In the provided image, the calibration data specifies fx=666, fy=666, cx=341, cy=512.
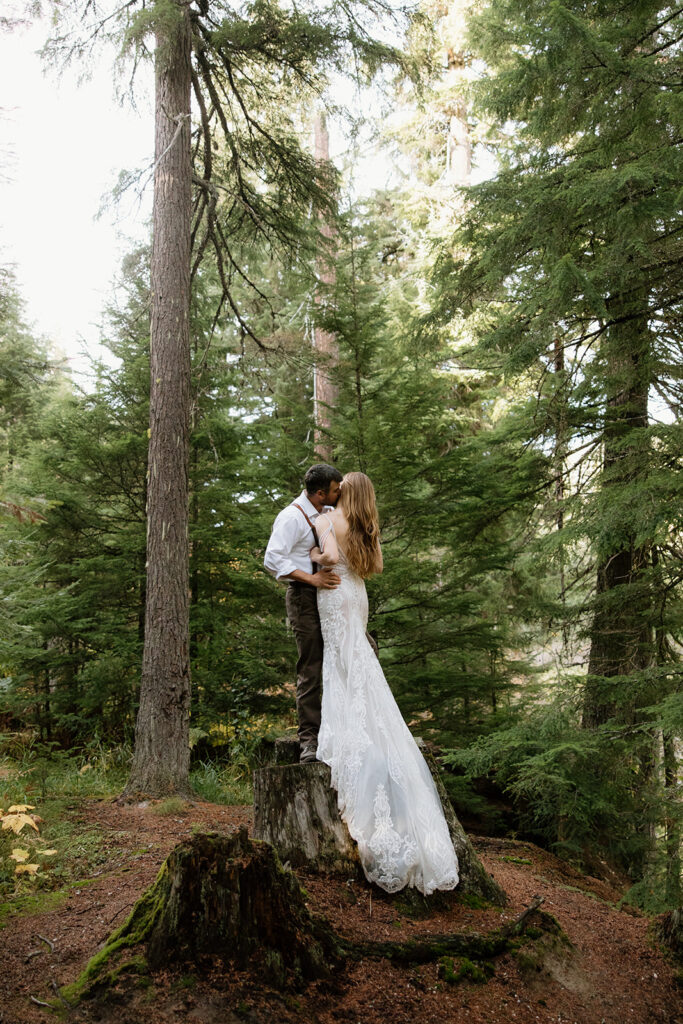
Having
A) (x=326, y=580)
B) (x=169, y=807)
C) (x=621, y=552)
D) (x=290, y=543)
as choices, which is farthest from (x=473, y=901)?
(x=621, y=552)

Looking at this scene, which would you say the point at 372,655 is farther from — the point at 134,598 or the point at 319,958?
the point at 134,598

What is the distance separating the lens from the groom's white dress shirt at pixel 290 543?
4434 millimetres

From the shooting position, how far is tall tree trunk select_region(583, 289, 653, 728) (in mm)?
6293

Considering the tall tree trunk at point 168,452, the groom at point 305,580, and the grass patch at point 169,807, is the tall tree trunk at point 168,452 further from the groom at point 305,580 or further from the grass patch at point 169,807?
the groom at point 305,580

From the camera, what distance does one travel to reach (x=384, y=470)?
749cm

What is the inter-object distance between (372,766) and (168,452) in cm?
431

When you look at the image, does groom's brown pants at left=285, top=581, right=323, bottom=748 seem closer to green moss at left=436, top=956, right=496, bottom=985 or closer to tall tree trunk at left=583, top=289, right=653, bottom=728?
green moss at left=436, top=956, right=496, bottom=985

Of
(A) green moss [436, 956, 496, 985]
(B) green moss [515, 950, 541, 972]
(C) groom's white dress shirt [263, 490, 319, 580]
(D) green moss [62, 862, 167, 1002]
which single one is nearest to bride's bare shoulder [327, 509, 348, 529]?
(C) groom's white dress shirt [263, 490, 319, 580]

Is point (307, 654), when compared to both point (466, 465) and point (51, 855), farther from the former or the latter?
point (466, 465)

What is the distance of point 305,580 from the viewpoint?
441cm

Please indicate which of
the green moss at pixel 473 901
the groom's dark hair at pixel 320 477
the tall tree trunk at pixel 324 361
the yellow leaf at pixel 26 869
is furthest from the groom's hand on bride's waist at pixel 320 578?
the tall tree trunk at pixel 324 361

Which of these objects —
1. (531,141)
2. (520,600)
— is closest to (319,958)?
(520,600)

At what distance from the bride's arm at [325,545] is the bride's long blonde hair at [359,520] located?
0.33 feet

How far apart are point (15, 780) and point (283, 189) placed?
8194mm
